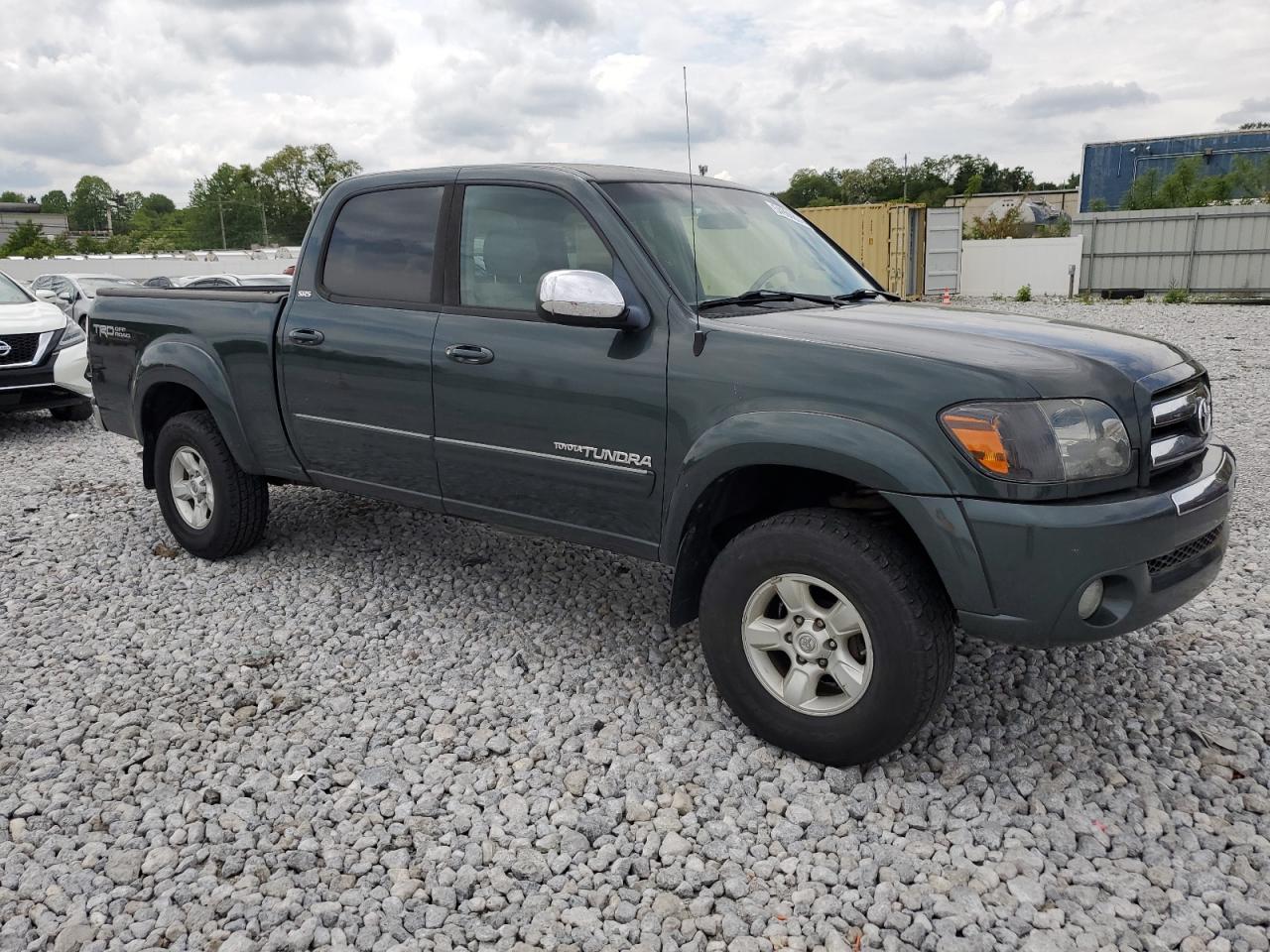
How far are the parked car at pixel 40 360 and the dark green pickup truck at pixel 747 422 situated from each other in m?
5.33

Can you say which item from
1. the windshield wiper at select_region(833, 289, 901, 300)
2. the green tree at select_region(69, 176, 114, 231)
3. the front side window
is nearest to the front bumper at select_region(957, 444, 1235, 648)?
the windshield wiper at select_region(833, 289, 901, 300)

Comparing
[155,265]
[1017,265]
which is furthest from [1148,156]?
[155,265]

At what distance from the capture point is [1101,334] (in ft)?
11.1

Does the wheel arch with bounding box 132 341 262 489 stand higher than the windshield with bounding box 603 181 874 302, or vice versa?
the windshield with bounding box 603 181 874 302

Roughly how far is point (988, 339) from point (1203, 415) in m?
0.79

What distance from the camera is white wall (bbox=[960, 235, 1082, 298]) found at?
2706cm

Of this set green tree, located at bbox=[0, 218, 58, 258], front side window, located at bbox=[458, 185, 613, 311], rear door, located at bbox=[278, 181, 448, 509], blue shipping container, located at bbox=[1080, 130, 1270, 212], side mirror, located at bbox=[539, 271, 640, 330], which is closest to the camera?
side mirror, located at bbox=[539, 271, 640, 330]

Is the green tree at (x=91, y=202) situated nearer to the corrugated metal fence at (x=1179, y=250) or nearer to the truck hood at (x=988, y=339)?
the corrugated metal fence at (x=1179, y=250)

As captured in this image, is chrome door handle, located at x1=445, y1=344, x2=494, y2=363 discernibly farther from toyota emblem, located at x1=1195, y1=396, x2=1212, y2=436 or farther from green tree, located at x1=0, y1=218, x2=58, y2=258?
green tree, located at x1=0, y1=218, x2=58, y2=258

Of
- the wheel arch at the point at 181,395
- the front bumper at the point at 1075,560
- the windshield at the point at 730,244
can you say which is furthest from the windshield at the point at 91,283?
the front bumper at the point at 1075,560

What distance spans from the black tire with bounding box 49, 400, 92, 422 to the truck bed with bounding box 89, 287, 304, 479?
16.0 ft

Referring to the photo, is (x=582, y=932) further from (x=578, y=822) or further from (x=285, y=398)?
(x=285, y=398)

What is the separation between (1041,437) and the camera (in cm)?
270

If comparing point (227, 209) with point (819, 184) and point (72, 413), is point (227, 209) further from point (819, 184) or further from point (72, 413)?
point (72, 413)
